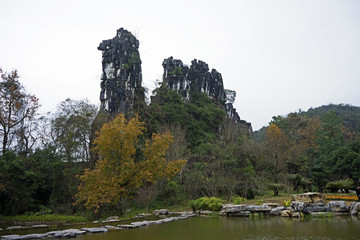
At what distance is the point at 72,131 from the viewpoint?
648 inches

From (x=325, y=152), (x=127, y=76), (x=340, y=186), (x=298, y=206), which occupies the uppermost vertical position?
(x=127, y=76)

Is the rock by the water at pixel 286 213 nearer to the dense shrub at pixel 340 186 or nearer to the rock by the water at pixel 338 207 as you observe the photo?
the rock by the water at pixel 338 207

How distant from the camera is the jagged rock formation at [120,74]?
26.8 meters

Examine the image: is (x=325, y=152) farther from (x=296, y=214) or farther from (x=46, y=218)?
(x=46, y=218)

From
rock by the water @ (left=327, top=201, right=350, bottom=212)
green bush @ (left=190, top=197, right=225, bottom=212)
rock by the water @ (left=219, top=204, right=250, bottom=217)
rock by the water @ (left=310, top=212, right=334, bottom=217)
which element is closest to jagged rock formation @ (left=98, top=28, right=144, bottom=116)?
green bush @ (left=190, top=197, right=225, bottom=212)

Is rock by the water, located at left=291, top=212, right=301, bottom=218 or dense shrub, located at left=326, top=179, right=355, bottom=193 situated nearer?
rock by the water, located at left=291, top=212, right=301, bottom=218

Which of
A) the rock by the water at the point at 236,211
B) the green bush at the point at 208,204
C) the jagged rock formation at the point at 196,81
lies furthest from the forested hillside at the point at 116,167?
the jagged rock formation at the point at 196,81

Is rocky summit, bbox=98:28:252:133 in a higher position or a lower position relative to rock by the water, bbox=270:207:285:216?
higher

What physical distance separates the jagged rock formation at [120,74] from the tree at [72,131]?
26.6 feet

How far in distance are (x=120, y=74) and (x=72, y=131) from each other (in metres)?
13.2

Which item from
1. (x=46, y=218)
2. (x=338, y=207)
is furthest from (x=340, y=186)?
(x=46, y=218)

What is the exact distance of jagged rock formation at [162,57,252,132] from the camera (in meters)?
36.2

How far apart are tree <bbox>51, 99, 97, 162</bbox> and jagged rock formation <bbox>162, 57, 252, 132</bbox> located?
18939 millimetres

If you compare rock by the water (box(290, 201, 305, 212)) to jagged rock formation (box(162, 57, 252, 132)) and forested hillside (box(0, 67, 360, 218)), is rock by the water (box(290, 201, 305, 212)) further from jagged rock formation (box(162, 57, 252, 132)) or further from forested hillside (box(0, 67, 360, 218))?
jagged rock formation (box(162, 57, 252, 132))
